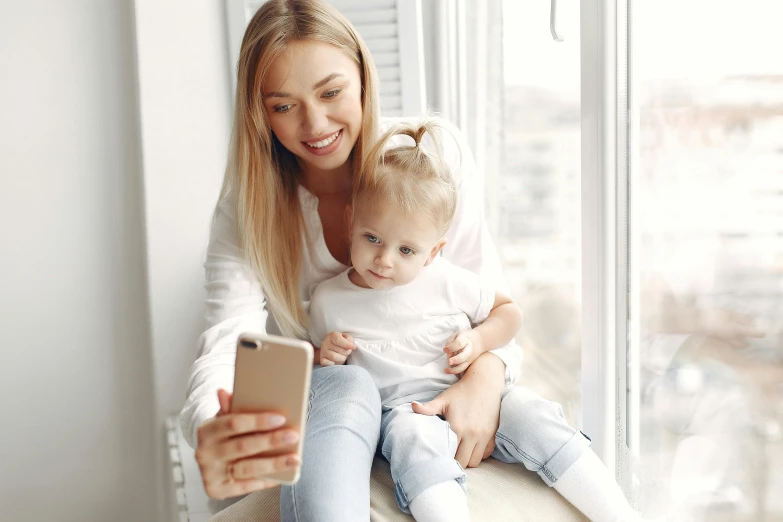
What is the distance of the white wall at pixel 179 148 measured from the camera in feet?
6.51

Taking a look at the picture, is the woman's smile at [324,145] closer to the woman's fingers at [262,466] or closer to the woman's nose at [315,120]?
the woman's nose at [315,120]

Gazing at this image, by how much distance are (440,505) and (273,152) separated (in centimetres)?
72

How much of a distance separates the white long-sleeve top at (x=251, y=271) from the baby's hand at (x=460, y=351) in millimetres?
87

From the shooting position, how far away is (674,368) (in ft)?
3.90

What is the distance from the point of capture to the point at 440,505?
106 cm

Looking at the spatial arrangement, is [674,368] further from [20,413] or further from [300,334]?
[20,413]

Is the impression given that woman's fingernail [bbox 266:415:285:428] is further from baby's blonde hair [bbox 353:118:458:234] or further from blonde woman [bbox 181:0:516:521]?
baby's blonde hair [bbox 353:118:458:234]

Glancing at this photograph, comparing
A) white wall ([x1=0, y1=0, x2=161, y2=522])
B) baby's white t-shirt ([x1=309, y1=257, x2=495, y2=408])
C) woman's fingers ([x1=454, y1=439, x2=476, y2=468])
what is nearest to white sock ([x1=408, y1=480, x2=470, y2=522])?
woman's fingers ([x1=454, y1=439, x2=476, y2=468])

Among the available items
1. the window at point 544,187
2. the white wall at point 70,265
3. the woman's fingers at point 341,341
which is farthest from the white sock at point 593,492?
the white wall at point 70,265

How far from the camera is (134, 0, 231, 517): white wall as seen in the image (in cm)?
198

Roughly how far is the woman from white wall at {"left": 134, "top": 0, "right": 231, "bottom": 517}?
60cm

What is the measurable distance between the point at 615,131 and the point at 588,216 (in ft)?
A: 0.51

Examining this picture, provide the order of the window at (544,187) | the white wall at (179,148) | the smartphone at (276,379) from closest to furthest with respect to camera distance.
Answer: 1. the smartphone at (276,379)
2. the window at (544,187)
3. the white wall at (179,148)

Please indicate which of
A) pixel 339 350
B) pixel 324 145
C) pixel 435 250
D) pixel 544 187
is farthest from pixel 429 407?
pixel 544 187
